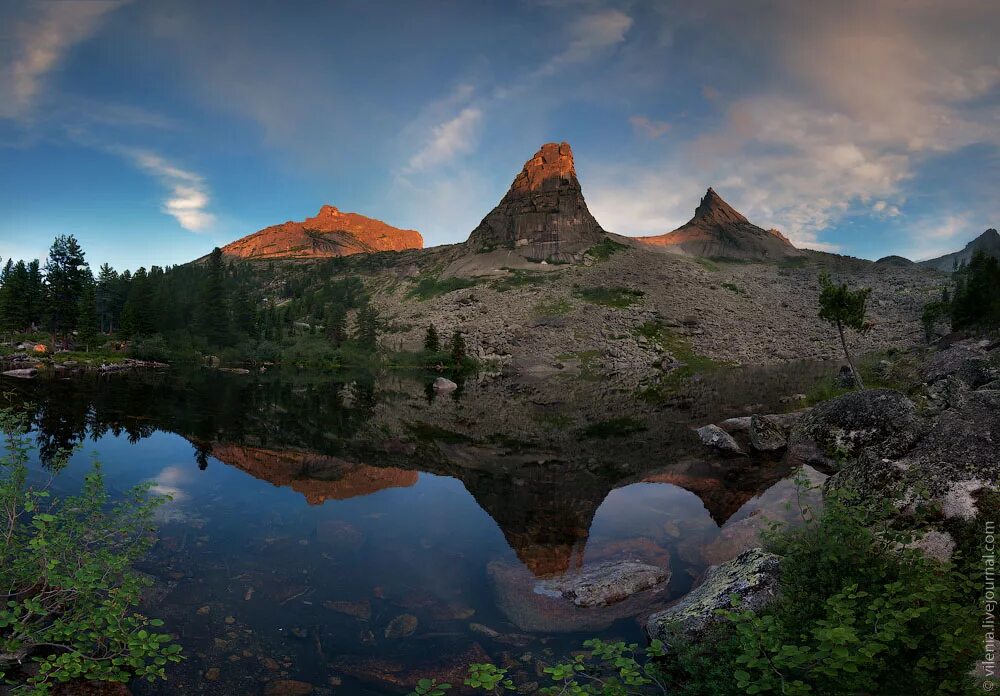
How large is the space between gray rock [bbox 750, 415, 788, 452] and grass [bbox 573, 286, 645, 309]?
139 m

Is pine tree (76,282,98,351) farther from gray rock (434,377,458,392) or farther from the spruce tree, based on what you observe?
gray rock (434,377,458,392)

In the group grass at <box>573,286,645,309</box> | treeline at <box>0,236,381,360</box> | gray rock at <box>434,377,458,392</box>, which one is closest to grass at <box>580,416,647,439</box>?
gray rock at <box>434,377,458,392</box>

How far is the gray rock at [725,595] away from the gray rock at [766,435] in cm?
1747

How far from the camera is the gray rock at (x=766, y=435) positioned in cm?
2617

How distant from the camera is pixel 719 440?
92.3 feet

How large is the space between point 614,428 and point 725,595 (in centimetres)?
2910

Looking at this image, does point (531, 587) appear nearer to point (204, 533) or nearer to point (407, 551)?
point (407, 551)

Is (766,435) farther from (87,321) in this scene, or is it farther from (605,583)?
(87,321)

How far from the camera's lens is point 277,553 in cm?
1484

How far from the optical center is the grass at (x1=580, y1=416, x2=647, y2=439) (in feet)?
118

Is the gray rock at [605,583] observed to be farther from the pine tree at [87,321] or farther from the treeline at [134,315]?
the pine tree at [87,321]

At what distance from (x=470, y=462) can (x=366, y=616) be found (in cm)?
1640

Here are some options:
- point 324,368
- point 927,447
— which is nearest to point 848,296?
point 927,447

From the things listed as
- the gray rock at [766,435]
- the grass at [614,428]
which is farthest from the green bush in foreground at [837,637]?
the grass at [614,428]
